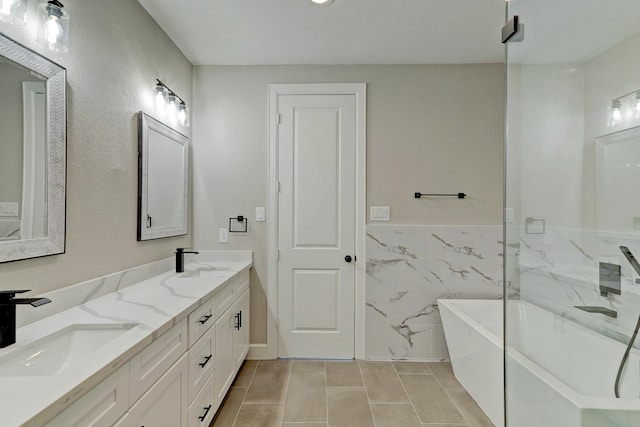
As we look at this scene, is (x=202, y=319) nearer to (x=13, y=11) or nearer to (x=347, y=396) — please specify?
(x=347, y=396)

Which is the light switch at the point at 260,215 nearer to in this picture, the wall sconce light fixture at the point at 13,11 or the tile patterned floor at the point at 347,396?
the tile patterned floor at the point at 347,396

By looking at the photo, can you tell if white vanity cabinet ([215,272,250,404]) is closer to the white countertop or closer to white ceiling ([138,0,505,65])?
the white countertop

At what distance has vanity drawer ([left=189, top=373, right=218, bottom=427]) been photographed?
5.04ft

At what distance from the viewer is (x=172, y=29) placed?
2234 millimetres

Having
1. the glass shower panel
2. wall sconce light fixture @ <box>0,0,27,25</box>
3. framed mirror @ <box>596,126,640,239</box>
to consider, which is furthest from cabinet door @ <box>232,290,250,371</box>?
framed mirror @ <box>596,126,640,239</box>

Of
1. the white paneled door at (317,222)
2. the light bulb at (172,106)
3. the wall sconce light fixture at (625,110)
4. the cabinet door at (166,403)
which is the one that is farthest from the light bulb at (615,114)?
the light bulb at (172,106)

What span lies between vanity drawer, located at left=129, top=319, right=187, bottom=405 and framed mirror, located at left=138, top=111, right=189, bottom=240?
869mm

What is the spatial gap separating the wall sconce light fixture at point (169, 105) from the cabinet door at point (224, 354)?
1.49 meters

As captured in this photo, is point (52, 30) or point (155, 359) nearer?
point (155, 359)

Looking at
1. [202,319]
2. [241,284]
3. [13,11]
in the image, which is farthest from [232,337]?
[13,11]

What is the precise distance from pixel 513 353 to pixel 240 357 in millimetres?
1816

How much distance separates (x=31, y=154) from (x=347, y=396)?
7.35 feet

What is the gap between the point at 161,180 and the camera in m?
2.22

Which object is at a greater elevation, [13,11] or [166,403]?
[13,11]
